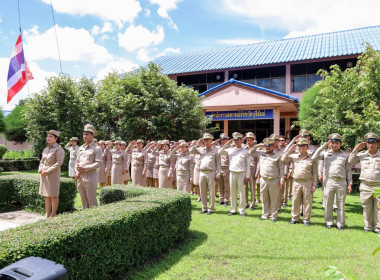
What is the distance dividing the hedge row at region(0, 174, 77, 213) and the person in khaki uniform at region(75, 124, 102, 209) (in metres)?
1.91

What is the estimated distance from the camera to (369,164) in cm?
616

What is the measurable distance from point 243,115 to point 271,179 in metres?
10.2

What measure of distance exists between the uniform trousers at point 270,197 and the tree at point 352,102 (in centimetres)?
297

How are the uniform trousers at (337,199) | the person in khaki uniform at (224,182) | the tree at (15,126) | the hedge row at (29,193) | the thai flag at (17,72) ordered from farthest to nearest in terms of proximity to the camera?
the tree at (15,126) < the person in khaki uniform at (224,182) < the thai flag at (17,72) < the hedge row at (29,193) < the uniform trousers at (337,199)

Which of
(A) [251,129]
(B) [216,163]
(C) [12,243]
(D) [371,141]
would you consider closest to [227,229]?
(B) [216,163]

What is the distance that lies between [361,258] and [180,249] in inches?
118

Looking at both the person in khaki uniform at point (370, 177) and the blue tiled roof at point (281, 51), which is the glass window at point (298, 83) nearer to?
the blue tiled roof at point (281, 51)

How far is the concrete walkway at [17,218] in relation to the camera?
6.74 meters

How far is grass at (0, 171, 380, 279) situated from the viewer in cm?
412

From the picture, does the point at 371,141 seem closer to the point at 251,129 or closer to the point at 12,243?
the point at 12,243

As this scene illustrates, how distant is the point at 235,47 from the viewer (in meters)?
25.5

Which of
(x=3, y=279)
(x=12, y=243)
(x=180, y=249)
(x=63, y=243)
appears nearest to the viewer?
(x=3, y=279)

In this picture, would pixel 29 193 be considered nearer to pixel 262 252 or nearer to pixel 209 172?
pixel 209 172

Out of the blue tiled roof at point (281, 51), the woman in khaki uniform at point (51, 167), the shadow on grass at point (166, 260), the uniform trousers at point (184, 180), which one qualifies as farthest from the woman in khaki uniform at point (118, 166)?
the blue tiled roof at point (281, 51)
